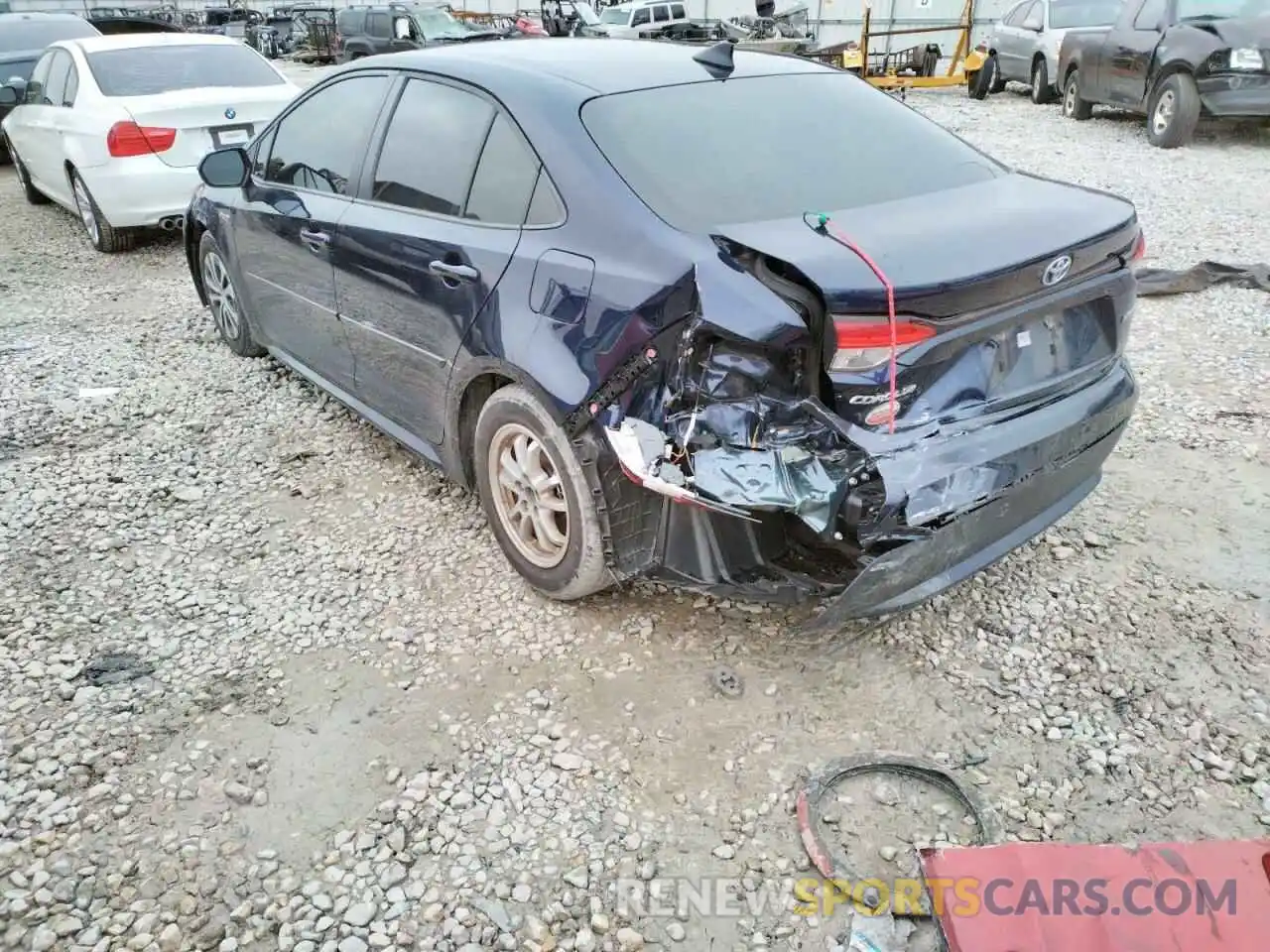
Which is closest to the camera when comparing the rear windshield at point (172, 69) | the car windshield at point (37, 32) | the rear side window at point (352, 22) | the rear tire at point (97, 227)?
the rear windshield at point (172, 69)

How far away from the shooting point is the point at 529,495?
3109 mm

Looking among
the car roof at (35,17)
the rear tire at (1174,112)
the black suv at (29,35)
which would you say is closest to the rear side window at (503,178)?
the rear tire at (1174,112)

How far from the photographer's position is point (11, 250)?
798 centimetres

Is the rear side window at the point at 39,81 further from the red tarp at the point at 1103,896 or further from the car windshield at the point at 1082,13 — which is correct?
the car windshield at the point at 1082,13

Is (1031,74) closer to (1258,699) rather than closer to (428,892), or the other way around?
(1258,699)

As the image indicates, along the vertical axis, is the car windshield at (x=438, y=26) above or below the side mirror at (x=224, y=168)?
above

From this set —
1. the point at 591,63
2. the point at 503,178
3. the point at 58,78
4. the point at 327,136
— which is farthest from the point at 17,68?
the point at 503,178

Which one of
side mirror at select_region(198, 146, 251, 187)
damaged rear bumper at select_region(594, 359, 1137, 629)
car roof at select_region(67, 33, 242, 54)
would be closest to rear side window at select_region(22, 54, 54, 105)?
car roof at select_region(67, 33, 242, 54)

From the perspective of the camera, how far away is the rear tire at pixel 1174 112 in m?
9.78

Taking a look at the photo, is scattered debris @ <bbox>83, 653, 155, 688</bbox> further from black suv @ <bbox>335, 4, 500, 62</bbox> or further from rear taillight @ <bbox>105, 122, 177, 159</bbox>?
black suv @ <bbox>335, 4, 500, 62</bbox>

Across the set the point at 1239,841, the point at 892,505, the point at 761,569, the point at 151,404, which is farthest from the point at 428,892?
the point at 151,404

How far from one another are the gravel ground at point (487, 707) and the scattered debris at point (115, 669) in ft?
0.05

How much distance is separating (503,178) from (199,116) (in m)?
4.98

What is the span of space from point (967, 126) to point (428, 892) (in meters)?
12.6
